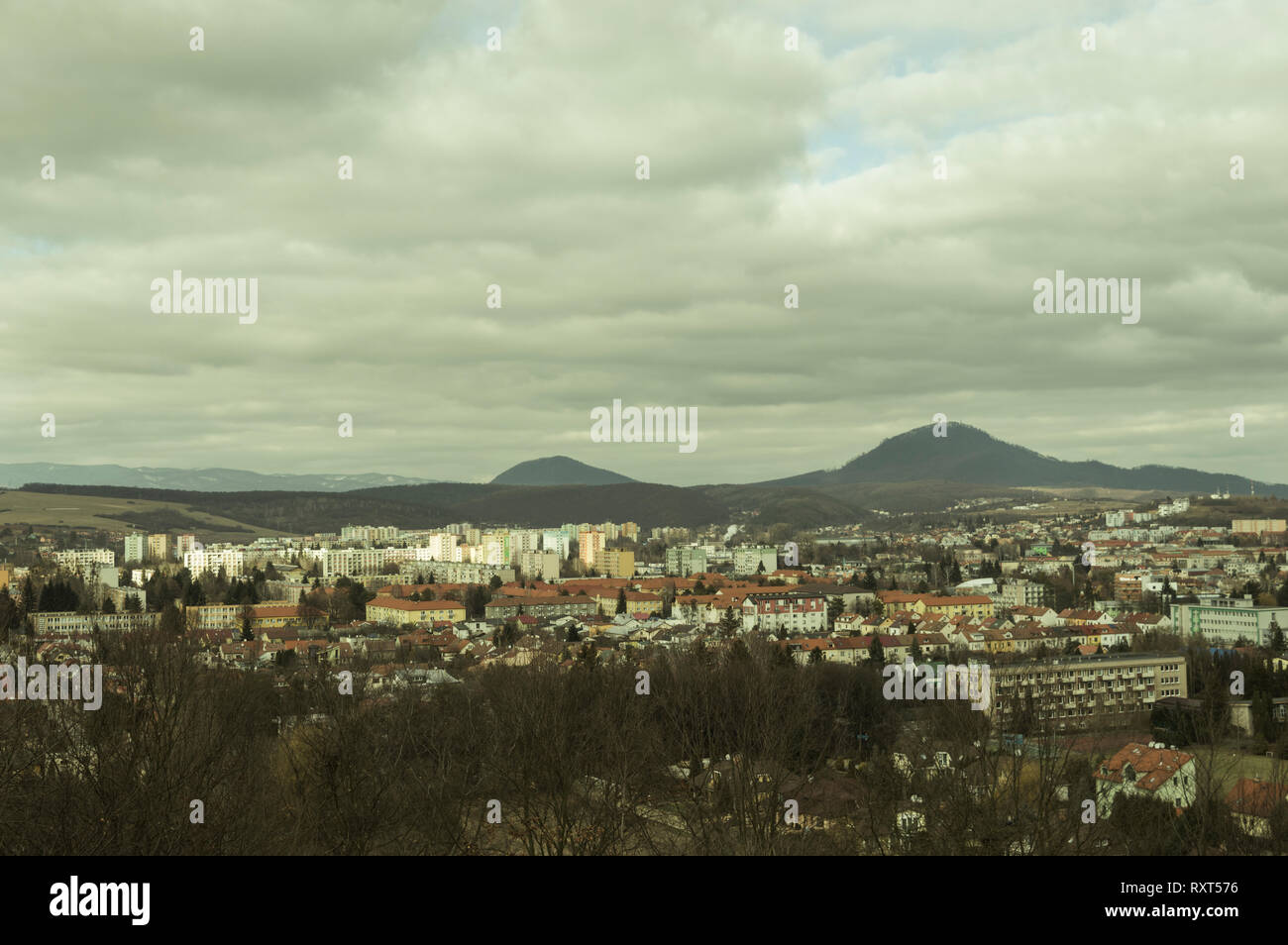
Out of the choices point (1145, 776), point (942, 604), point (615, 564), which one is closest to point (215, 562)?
point (615, 564)

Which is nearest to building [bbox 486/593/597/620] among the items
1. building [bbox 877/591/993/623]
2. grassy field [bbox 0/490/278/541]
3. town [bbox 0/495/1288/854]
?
town [bbox 0/495/1288/854]

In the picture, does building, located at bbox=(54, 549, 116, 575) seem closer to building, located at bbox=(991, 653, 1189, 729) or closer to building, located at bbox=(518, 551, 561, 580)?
building, located at bbox=(518, 551, 561, 580)

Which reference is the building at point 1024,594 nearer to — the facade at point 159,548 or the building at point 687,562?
the building at point 687,562

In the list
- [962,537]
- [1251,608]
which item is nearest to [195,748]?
[1251,608]

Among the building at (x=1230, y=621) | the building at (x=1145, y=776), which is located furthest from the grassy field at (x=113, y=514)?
the building at (x=1145, y=776)

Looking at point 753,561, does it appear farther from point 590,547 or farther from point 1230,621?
point 1230,621
